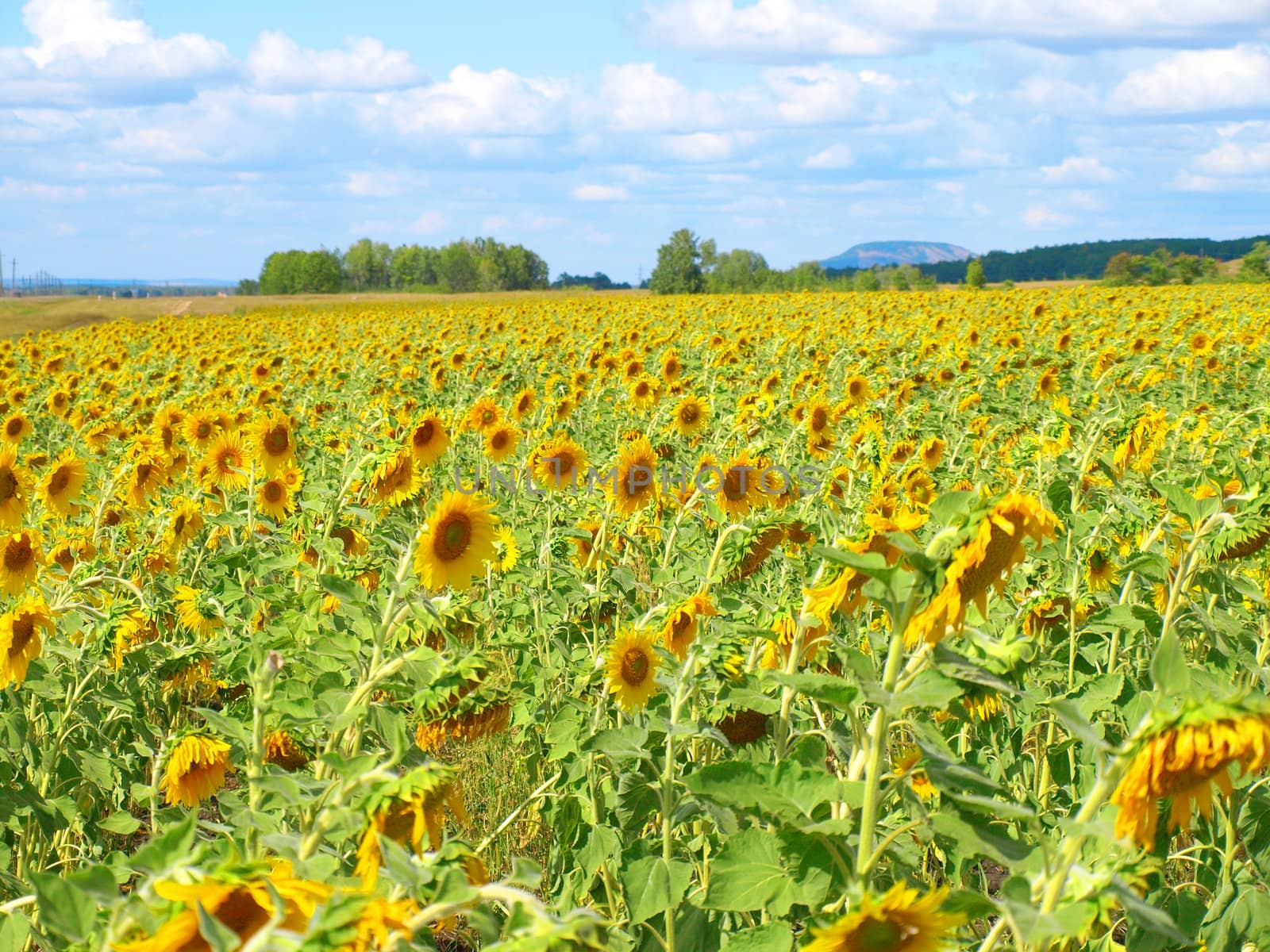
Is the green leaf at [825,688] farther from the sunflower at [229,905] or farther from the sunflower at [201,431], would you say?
the sunflower at [201,431]

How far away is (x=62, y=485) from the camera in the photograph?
5008 mm

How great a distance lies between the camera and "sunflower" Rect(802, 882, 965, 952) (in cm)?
132

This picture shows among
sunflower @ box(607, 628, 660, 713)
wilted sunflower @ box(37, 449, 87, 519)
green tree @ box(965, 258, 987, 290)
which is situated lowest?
sunflower @ box(607, 628, 660, 713)

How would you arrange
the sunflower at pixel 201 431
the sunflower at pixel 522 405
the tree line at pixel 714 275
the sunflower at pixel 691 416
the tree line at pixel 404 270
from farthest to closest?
1. the tree line at pixel 404 270
2. the tree line at pixel 714 275
3. the sunflower at pixel 522 405
4. the sunflower at pixel 691 416
5. the sunflower at pixel 201 431

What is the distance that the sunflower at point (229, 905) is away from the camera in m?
1.11

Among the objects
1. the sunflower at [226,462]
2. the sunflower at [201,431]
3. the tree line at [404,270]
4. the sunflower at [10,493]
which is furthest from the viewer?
the tree line at [404,270]

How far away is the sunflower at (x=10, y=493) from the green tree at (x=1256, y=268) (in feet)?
150

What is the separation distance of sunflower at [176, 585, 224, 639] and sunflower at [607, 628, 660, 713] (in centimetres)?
137

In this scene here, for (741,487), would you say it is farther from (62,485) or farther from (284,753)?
Answer: (62,485)

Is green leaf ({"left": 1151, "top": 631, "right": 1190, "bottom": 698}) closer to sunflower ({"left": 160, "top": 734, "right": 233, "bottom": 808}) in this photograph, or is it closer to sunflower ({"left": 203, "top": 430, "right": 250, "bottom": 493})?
sunflower ({"left": 160, "top": 734, "right": 233, "bottom": 808})

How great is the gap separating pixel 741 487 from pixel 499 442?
82.8 inches

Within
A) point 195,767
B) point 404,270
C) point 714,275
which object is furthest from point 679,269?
point 195,767

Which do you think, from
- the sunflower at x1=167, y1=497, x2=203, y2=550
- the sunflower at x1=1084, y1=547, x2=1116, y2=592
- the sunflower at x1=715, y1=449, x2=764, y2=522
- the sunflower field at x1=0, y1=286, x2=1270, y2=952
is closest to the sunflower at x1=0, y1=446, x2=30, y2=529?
the sunflower field at x1=0, y1=286, x2=1270, y2=952

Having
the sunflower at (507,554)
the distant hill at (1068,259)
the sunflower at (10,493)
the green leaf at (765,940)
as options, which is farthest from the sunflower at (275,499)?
the distant hill at (1068,259)
